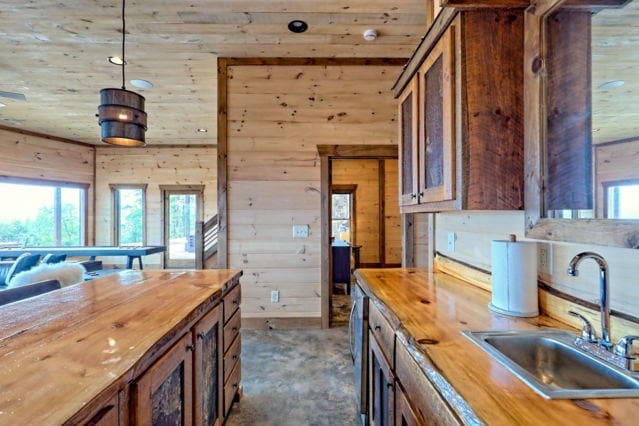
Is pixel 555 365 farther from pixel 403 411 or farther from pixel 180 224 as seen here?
pixel 180 224

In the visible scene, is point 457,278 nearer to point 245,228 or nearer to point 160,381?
point 160,381

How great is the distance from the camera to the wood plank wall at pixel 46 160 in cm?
624

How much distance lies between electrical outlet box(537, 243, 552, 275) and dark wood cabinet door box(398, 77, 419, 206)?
0.68 meters

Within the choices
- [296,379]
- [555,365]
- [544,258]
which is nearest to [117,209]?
[296,379]

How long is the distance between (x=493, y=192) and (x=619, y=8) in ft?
2.22

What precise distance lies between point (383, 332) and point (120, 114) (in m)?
1.88

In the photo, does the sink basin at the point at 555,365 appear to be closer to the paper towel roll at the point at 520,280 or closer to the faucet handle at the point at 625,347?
the faucet handle at the point at 625,347

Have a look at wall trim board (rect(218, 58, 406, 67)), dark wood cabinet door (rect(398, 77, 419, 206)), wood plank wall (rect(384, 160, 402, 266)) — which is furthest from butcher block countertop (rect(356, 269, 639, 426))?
wood plank wall (rect(384, 160, 402, 266))

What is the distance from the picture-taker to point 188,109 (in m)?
5.35

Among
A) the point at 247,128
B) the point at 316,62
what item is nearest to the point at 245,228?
the point at 247,128

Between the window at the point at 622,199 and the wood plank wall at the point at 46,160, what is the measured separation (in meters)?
8.50

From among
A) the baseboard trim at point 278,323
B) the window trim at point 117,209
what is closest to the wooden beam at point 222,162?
the baseboard trim at point 278,323

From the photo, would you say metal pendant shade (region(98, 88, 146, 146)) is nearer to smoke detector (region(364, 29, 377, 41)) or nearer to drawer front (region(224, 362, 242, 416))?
drawer front (region(224, 362, 242, 416))

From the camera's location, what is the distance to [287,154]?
12.1 feet
